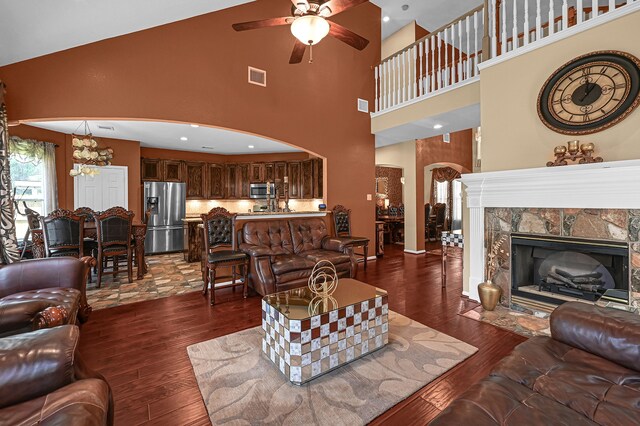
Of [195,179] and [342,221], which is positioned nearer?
[342,221]

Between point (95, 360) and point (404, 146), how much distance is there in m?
7.09

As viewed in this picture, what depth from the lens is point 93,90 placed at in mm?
3621

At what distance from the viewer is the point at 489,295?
3156 millimetres

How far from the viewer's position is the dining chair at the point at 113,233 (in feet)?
13.7

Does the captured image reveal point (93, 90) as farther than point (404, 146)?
No

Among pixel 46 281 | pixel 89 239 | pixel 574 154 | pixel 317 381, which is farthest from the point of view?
pixel 89 239

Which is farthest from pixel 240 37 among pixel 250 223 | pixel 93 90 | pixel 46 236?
pixel 46 236

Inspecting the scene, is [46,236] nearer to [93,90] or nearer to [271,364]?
[93,90]

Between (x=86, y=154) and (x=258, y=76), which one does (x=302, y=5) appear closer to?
(x=258, y=76)

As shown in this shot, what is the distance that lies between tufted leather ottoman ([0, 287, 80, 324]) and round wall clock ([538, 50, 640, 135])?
469cm

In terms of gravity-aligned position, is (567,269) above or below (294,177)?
below

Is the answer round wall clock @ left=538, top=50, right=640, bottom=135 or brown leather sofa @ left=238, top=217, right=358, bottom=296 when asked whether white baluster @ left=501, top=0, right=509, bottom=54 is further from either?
brown leather sofa @ left=238, top=217, right=358, bottom=296

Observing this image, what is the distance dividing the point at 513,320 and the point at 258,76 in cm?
500

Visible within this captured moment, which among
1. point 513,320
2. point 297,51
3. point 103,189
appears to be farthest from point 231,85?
point 513,320
